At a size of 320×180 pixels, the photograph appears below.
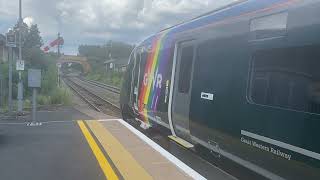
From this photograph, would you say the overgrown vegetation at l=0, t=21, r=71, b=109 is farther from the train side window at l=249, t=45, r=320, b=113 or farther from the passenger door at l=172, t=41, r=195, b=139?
the train side window at l=249, t=45, r=320, b=113

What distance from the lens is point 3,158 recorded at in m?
9.09

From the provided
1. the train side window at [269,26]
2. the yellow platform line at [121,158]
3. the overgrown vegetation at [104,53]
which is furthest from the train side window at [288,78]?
the overgrown vegetation at [104,53]

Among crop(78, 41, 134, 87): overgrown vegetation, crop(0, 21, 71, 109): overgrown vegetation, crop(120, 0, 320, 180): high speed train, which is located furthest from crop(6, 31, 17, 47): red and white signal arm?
crop(78, 41, 134, 87): overgrown vegetation

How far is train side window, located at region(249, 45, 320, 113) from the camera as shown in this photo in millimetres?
5977

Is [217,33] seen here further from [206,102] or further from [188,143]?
[188,143]

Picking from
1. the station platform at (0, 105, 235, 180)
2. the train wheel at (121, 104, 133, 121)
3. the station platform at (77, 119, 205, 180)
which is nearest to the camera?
the station platform at (77, 119, 205, 180)

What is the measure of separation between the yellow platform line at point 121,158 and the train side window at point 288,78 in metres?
1.90

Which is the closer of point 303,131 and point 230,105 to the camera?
point 303,131

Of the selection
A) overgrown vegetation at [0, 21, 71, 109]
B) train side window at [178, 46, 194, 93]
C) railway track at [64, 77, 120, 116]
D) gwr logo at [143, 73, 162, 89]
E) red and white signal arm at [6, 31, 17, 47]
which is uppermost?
red and white signal arm at [6, 31, 17, 47]

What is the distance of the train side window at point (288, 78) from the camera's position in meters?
5.98

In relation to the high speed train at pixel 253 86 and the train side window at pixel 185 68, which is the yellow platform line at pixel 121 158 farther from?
the train side window at pixel 185 68

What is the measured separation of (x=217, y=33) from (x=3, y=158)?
4317 mm

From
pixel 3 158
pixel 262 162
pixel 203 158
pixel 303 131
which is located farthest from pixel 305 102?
pixel 3 158

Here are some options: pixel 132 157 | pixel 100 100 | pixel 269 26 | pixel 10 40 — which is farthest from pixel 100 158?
pixel 100 100
